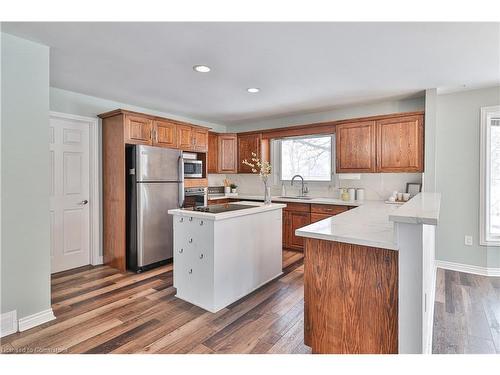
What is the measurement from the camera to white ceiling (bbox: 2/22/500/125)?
208 centimetres

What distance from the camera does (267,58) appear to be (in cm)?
258

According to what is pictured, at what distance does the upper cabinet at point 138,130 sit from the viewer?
357 centimetres

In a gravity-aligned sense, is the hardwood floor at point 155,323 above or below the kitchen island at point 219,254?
below

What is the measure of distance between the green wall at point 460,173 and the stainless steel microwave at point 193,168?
11.4 feet

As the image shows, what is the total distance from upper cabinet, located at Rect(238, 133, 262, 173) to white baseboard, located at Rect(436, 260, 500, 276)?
334 cm

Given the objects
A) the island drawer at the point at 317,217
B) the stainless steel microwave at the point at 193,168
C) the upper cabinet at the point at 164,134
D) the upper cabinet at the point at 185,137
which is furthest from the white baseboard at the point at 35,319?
the island drawer at the point at 317,217

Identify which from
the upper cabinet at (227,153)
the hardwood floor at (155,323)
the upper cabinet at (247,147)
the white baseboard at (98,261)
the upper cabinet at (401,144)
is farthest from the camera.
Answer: the upper cabinet at (227,153)

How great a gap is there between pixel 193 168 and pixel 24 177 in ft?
8.05

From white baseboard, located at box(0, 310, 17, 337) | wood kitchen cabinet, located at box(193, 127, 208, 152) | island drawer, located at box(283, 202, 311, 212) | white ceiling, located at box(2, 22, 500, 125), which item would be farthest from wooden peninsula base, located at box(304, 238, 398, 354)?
→ wood kitchen cabinet, located at box(193, 127, 208, 152)

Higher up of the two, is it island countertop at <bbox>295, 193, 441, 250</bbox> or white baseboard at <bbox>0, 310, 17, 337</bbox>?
island countertop at <bbox>295, 193, 441, 250</bbox>

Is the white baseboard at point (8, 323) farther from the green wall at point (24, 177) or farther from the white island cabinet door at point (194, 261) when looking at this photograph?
the white island cabinet door at point (194, 261)

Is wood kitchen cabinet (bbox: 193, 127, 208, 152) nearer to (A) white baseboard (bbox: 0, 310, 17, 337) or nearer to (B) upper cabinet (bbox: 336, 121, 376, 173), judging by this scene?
(B) upper cabinet (bbox: 336, 121, 376, 173)

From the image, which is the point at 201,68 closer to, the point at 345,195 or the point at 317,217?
the point at 317,217
